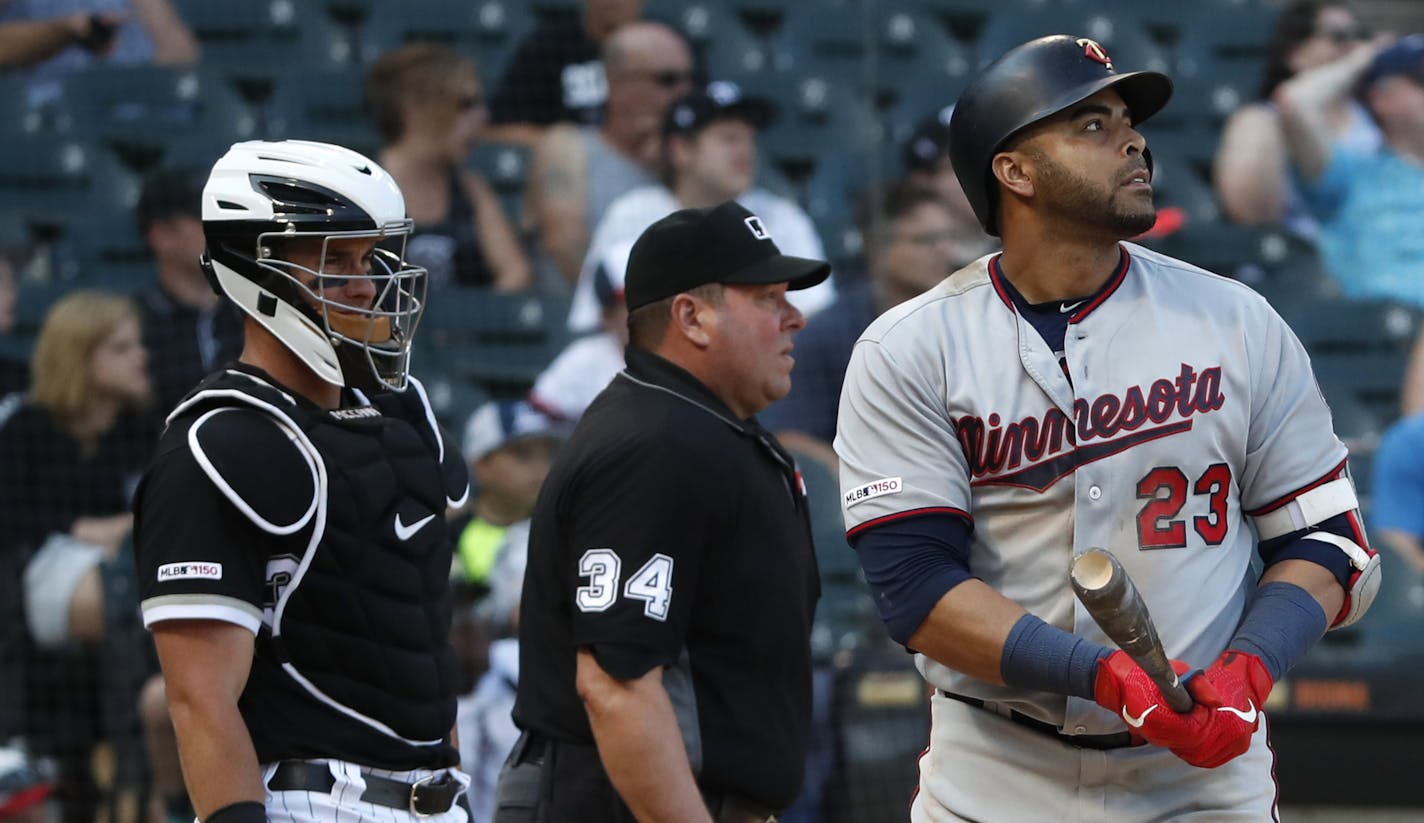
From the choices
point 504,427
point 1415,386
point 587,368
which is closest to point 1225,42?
point 1415,386

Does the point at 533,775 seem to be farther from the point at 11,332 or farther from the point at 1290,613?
the point at 11,332

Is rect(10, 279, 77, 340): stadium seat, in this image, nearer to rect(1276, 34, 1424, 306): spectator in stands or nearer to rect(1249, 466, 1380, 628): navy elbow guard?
rect(1276, 34, 1424, 306): spectator in stands

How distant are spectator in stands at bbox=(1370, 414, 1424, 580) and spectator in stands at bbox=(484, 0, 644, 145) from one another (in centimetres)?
337

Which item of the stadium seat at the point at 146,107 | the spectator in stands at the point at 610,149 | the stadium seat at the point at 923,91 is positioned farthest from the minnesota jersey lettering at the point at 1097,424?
the stadium seat at the point at 146,107

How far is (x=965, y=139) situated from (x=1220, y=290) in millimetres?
401

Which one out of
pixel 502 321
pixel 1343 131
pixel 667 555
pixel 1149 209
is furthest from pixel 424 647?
pixel 1343 131

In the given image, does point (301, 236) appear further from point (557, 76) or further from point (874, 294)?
point (557, 76)

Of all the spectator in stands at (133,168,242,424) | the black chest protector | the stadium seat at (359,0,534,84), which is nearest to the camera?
the black chest protector

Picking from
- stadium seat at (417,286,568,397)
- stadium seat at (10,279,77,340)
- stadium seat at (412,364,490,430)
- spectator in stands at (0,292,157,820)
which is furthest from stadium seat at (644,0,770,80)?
spectator in stands at (0,292,157,820)

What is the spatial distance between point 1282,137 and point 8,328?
4.98m

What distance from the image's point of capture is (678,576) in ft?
9.29

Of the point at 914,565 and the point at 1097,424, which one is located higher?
the point at 1097,424

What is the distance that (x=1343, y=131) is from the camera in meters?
7.25

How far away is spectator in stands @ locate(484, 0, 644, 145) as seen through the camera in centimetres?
761
